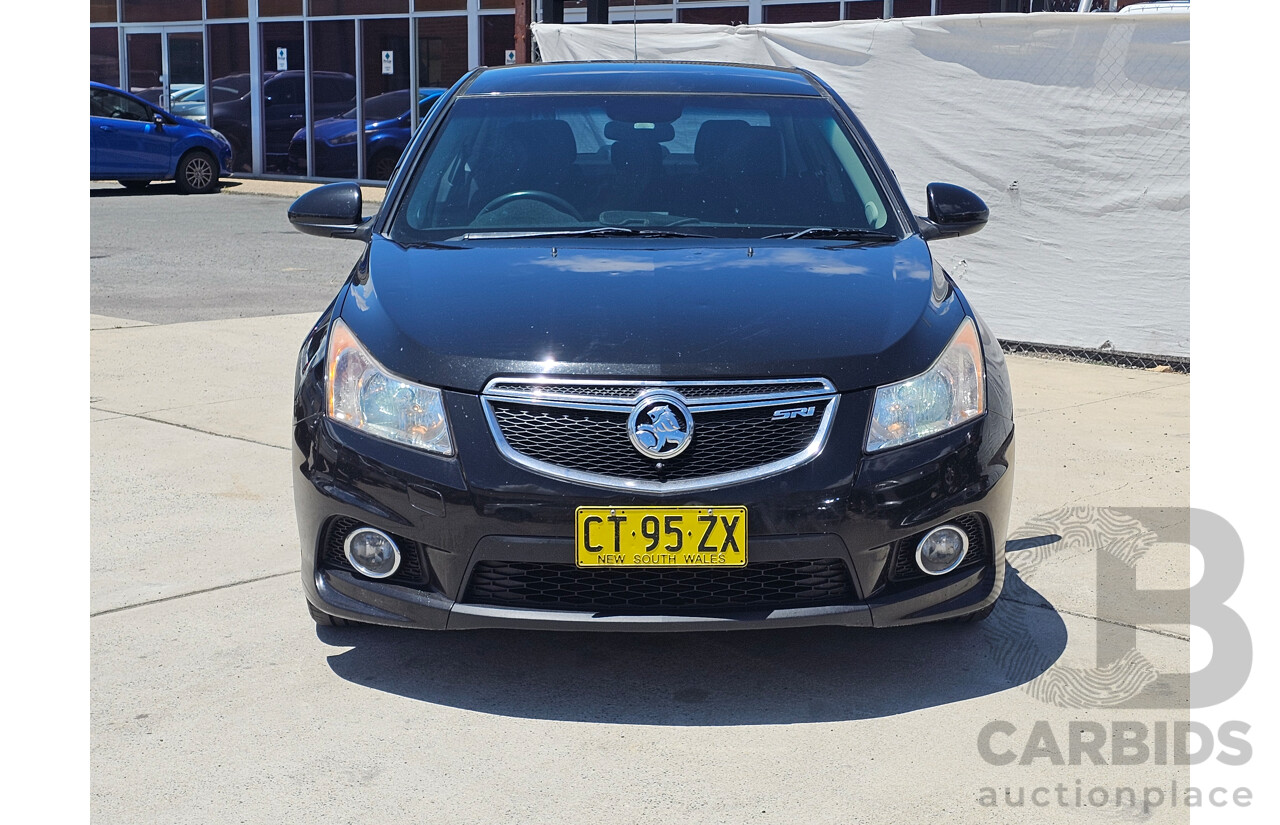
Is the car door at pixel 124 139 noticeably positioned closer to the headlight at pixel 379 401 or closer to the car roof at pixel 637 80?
the car roof at pixel 637 80

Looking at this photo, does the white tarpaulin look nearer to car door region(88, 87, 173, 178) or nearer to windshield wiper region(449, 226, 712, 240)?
windshield wiper region(449, 226, 712, 240)

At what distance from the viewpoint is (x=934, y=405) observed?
360cm

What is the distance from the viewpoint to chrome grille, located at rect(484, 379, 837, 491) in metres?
3.39

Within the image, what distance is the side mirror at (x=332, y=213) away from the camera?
4.78 metres

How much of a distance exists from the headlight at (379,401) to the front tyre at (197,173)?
18.9m

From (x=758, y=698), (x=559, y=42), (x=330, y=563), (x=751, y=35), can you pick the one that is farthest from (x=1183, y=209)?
(x=330, y=563)

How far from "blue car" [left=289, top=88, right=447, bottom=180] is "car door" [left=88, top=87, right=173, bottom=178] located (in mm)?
2618

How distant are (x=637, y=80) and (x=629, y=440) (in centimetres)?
212

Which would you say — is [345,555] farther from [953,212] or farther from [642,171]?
[953,212]

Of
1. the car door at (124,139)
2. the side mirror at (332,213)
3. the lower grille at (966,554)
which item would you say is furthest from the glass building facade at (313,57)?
the lower grille at (966,554)

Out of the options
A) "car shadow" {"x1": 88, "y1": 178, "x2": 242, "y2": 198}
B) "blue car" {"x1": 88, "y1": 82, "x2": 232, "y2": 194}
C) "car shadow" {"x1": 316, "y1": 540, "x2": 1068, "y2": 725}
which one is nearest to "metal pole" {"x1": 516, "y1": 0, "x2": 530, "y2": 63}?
"blue car" {"x1": 88, "y1": 82, "x2": 232, "y2": 194}

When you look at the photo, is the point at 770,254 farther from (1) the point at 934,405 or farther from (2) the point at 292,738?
(2) the point at 292,738
